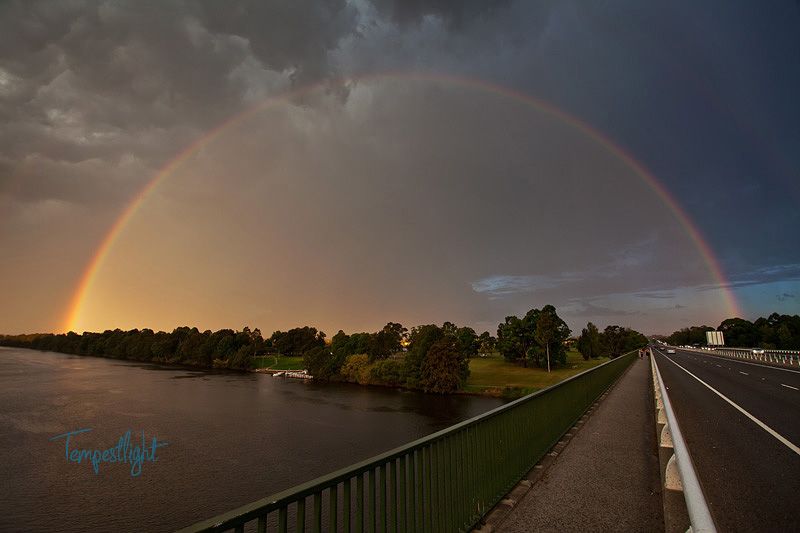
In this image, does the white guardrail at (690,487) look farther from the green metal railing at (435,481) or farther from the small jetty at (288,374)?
the small jetty at (288,374)

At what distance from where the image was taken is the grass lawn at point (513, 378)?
2469 inches

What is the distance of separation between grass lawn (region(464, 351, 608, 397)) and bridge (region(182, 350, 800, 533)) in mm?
53825

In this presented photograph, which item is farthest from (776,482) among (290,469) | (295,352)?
(295,352)

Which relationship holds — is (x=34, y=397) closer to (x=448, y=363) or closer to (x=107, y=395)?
(x=107, y=395)

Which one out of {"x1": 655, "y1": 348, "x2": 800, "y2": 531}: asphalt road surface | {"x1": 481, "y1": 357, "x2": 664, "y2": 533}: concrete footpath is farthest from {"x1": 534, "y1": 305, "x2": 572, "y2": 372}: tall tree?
{"x1": 481, "y1": 357, "x2": 664, "y2": 533}: concrete footpath

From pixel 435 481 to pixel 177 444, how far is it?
41.0 meters

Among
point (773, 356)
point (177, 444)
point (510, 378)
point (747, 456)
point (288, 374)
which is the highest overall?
point (747, 456)

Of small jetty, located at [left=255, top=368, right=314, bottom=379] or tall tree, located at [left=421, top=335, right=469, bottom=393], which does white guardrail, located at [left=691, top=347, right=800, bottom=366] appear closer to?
tall tree, located at [left=421, top=335, right=469, bottom=393]

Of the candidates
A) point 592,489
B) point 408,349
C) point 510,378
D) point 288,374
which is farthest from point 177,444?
point 288,374

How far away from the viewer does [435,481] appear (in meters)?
3.83

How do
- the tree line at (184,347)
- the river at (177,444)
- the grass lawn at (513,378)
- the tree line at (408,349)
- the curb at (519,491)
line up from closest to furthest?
the curb at (519,491)
the river at (177,444)
the grass lawn at (513,378)
the tree line at (408,349)
the tree line at (184,347)

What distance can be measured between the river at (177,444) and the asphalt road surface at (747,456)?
22.8m

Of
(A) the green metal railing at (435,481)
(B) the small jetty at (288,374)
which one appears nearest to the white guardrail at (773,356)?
(A) the green metal railing at (435,481)

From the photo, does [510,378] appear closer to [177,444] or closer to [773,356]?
[773,356]
